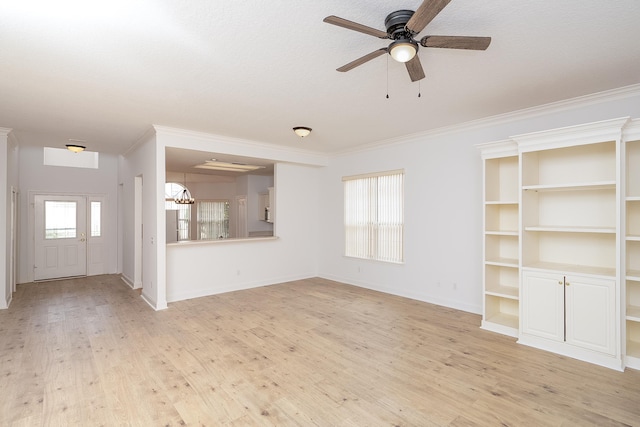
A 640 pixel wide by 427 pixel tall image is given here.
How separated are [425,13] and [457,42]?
1.40ft

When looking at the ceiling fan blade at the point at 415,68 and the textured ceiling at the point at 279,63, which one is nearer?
the textured ceiling at the point at 279,63

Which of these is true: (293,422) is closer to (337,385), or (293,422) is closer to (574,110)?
(337,385)

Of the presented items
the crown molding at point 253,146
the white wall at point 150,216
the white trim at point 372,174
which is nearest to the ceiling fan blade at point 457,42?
the white trim at point 372,174

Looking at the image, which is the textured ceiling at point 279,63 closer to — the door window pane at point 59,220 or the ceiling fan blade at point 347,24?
the ceiling fan blade at point 347,24

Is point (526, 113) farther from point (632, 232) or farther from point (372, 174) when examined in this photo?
point (372, 174)

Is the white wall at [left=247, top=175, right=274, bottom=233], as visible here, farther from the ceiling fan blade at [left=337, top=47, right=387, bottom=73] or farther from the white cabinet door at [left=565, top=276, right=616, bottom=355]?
the white cabinet door at [left=565, top=276, right=616, bottom=355]

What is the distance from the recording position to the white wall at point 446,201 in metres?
4.27

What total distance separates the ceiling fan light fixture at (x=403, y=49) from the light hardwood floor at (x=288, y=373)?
8.40 ft

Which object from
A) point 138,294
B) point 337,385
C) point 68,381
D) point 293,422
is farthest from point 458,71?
point 138,294

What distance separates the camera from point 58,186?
713 cm

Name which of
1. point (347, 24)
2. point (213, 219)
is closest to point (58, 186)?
point (213, 219)

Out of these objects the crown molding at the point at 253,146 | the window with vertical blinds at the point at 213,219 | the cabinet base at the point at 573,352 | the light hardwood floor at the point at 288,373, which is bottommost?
the light hardwood floor at the point at 288,373

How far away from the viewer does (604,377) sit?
2.91m

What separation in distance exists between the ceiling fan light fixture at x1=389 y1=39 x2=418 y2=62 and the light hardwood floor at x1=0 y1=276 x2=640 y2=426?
2560mm
